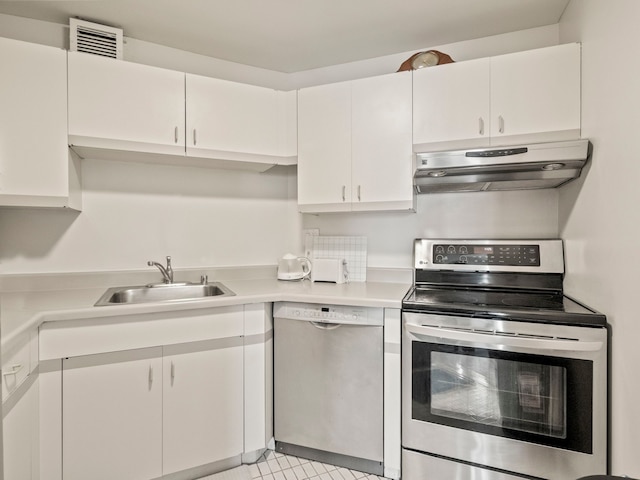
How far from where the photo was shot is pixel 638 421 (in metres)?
1.11

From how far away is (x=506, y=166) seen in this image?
63.2 inches

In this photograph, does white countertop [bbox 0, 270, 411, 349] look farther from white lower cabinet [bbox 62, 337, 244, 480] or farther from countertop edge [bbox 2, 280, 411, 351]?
white lower cabinet [bbox 62, 337, 244, 480]

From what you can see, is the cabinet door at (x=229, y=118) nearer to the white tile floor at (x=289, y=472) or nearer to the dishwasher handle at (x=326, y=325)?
the dishwasher handle at (x=326, y=325)

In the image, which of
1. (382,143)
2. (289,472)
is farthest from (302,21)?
(289,472)

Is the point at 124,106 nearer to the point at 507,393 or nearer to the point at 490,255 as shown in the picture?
the point at 490,255

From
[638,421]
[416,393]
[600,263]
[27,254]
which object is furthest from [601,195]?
[27,254]

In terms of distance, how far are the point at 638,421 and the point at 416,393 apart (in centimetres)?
77

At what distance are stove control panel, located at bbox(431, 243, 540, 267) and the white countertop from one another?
0.29 metres

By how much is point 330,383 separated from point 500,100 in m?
1.70

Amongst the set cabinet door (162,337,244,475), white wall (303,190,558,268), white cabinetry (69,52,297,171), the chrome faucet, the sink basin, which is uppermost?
white cabinetry (69,52,297,171)

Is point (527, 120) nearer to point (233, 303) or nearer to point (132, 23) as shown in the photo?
point (233, 303)

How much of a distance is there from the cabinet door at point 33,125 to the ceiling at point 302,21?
16.1 inches

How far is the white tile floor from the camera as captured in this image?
5.72 feet

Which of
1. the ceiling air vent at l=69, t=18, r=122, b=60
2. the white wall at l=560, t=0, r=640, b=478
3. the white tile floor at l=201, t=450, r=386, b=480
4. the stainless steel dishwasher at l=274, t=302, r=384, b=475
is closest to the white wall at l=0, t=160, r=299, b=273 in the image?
the ceiling air vent at l=69, t=18, r=122, b=60
